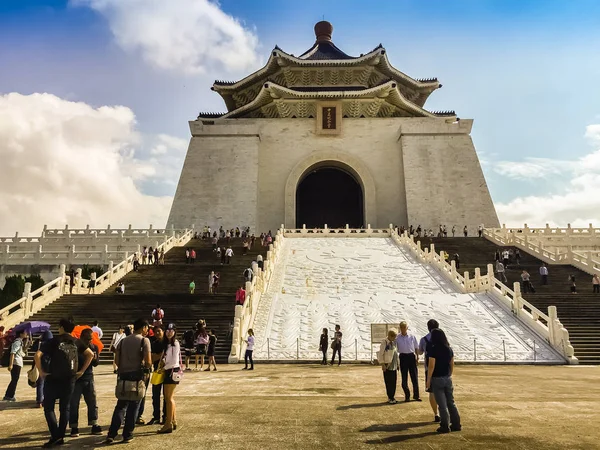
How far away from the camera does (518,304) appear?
1332 centimetres

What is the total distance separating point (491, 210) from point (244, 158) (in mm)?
16958

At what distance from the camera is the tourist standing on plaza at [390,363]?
6.01 m

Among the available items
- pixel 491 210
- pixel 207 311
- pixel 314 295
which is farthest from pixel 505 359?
pixel 491 210

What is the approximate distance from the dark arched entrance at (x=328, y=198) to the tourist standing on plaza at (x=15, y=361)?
3087 cm

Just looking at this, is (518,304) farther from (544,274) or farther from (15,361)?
(15,361)

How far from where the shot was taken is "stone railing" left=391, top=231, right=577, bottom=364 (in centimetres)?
1127

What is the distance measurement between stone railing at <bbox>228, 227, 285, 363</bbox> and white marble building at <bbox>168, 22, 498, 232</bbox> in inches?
584

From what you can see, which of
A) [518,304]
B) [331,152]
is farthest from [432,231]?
[518,304]

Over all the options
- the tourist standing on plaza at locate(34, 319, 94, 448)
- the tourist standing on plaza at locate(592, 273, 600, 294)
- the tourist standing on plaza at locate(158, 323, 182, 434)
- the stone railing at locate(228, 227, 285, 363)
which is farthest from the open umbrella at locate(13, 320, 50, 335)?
the tourist standing on plaza at locate(592, 273, 600, 294)

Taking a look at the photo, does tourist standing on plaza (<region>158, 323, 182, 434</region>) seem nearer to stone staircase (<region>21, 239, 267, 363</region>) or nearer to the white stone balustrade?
stone staircase (<region>21, 239, 267, 363</region>)

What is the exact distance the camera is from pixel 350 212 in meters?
37.9

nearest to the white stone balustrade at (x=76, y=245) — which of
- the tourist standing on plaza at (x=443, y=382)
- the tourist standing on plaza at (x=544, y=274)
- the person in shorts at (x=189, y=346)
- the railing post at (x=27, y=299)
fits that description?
the railing post at (x=27, y=299)

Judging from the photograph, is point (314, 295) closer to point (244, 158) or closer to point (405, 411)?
point (405, 411)

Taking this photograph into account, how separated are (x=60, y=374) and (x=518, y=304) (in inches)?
480
